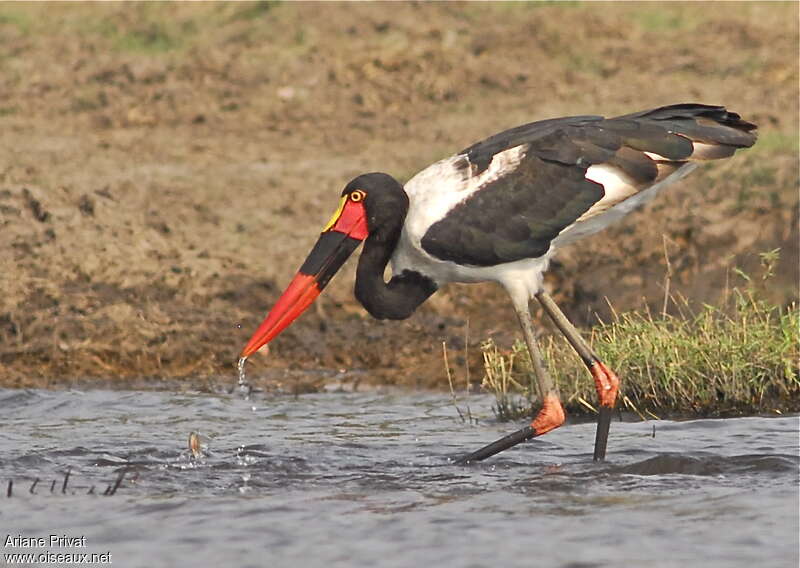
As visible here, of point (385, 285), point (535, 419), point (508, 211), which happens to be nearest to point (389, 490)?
point (535, 419)

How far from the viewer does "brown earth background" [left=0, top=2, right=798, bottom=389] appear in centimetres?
950

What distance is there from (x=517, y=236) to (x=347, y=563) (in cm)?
201

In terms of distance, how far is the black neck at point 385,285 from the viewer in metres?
6.56

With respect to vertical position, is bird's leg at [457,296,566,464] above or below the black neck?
below

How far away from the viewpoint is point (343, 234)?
655 centimetres

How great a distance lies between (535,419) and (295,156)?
21.5 ft

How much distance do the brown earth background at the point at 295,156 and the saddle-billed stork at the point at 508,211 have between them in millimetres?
1270

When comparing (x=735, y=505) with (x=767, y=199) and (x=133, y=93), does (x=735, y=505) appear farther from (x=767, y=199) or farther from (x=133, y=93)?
(x=133, y=93)

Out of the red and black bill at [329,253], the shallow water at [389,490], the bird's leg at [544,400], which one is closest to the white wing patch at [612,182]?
the bird's leg at [544,400]

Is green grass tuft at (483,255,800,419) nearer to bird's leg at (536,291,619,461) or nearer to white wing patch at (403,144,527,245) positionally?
bird's leg at (536,291,619,461)

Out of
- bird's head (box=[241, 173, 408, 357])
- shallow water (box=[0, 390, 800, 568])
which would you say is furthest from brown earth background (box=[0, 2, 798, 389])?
bird's head (box=[241, 173, 408, 357])

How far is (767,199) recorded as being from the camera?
10.4m

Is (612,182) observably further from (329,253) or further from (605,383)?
(329,253)

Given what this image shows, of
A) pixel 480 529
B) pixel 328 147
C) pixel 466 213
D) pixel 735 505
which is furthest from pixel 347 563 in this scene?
pixel 328 147
